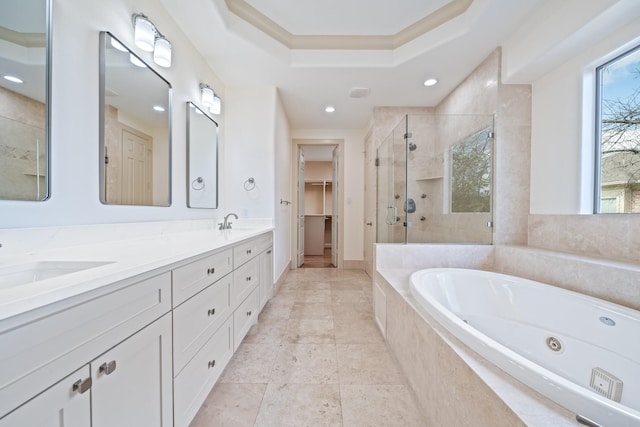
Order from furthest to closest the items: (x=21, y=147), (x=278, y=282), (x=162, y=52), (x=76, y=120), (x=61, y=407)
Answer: (x=278, y=282) < (x=162, y=52) < (x=76, y=120) < (x=21, y=147) < (x=61, y=407)

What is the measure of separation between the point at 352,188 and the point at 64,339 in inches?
150

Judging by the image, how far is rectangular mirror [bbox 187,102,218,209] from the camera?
195 cm

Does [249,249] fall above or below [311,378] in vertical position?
above

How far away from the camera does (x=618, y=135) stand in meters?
1.46

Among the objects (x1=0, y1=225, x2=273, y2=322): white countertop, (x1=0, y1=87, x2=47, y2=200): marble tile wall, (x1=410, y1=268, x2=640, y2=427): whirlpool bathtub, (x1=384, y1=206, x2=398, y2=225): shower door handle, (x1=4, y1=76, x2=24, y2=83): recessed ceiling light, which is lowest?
(x1=410, y1=268, x2=640, y2=427): whirlpool bathtub

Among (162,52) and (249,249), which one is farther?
(249,249)

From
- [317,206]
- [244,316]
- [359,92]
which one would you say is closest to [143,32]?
[244,316]

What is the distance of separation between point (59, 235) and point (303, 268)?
10.9 feet

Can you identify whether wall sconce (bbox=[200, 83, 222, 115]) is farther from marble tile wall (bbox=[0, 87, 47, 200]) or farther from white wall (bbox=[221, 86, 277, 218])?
marble tile wall (bbox=[0, 87, 47, 200])

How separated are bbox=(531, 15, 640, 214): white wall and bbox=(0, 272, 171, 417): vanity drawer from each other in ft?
8.57

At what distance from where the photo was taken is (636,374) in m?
0.97

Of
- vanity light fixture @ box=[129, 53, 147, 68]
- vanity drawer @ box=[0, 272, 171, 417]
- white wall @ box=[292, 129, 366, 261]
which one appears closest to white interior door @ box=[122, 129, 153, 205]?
vanity light fixture @ box=[129, 53, 147, 68]

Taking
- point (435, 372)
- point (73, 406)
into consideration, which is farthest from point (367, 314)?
point (73, 406)

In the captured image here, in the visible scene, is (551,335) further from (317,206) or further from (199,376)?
(317,206)
